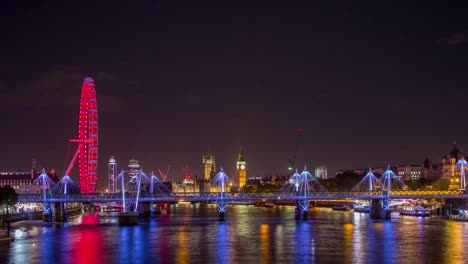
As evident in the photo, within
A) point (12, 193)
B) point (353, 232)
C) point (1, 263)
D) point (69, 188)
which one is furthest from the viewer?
point (69, 188)

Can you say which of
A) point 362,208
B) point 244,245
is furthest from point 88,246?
point 362,208

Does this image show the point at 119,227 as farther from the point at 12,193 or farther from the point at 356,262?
the point at 356,262

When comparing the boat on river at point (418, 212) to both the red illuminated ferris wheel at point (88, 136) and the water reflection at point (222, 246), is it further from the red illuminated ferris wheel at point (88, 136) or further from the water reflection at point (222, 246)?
the red illuminated ferris wheel at point (88, 136)

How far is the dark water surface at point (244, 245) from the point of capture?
2376 inches

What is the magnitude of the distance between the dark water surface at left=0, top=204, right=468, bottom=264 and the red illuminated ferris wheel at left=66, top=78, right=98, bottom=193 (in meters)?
32.3

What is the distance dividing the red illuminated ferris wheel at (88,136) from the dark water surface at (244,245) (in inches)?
1273

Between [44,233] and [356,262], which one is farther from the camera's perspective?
[44,233]

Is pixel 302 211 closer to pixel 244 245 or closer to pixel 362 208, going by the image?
pixel 362 208

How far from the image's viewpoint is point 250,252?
64812 millimetres

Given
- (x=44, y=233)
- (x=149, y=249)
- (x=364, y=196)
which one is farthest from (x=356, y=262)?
(x=364, y=196)

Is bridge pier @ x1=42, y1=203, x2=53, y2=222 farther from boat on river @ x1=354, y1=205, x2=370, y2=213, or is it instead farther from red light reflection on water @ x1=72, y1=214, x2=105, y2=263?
boat on river @ x1=354, y1=205, x2=370, y2=213

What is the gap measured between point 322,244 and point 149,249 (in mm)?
16284

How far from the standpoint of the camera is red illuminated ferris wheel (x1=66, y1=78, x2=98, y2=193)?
128375 millimetres

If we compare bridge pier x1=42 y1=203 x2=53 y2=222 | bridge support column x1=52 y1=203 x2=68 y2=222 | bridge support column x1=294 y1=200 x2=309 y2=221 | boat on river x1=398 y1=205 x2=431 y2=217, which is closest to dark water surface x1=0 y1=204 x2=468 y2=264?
bridge support column x1=294 y1=200 x2=309 y2=221
